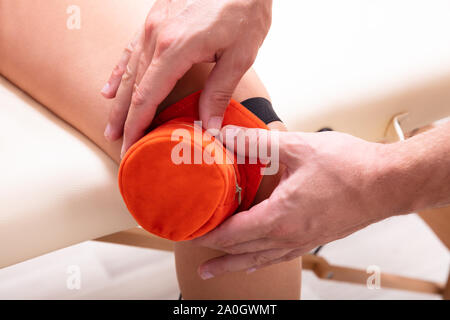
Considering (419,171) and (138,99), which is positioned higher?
(138,99)

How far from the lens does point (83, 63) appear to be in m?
0.72

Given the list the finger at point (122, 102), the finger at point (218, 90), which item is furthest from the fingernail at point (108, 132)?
the finger at point (218, 90)

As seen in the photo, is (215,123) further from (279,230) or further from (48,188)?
(48,188)

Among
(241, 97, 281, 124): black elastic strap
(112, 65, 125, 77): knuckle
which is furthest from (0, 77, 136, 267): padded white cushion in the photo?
(241, 97, 281, 124): black elastic strap

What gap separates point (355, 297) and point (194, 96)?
96 cm

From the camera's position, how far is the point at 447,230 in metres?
1.18

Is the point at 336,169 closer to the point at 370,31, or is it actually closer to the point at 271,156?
the point at 271,156

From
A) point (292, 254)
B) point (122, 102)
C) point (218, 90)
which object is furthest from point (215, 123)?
point (292, 254)

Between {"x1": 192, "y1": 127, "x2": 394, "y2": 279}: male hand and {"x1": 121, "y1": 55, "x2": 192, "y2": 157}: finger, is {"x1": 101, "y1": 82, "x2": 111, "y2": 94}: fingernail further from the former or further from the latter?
{"x1": 192, "y1": 127, "x2": 394, "y2": 279}: male hand

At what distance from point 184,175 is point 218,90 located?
0.13m

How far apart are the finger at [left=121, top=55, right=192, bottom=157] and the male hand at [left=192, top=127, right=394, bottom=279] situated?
4.2 inches

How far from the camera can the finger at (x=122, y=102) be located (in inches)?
25.4

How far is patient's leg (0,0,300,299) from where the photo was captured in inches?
28.1

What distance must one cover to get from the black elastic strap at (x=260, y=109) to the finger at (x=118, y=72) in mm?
194
